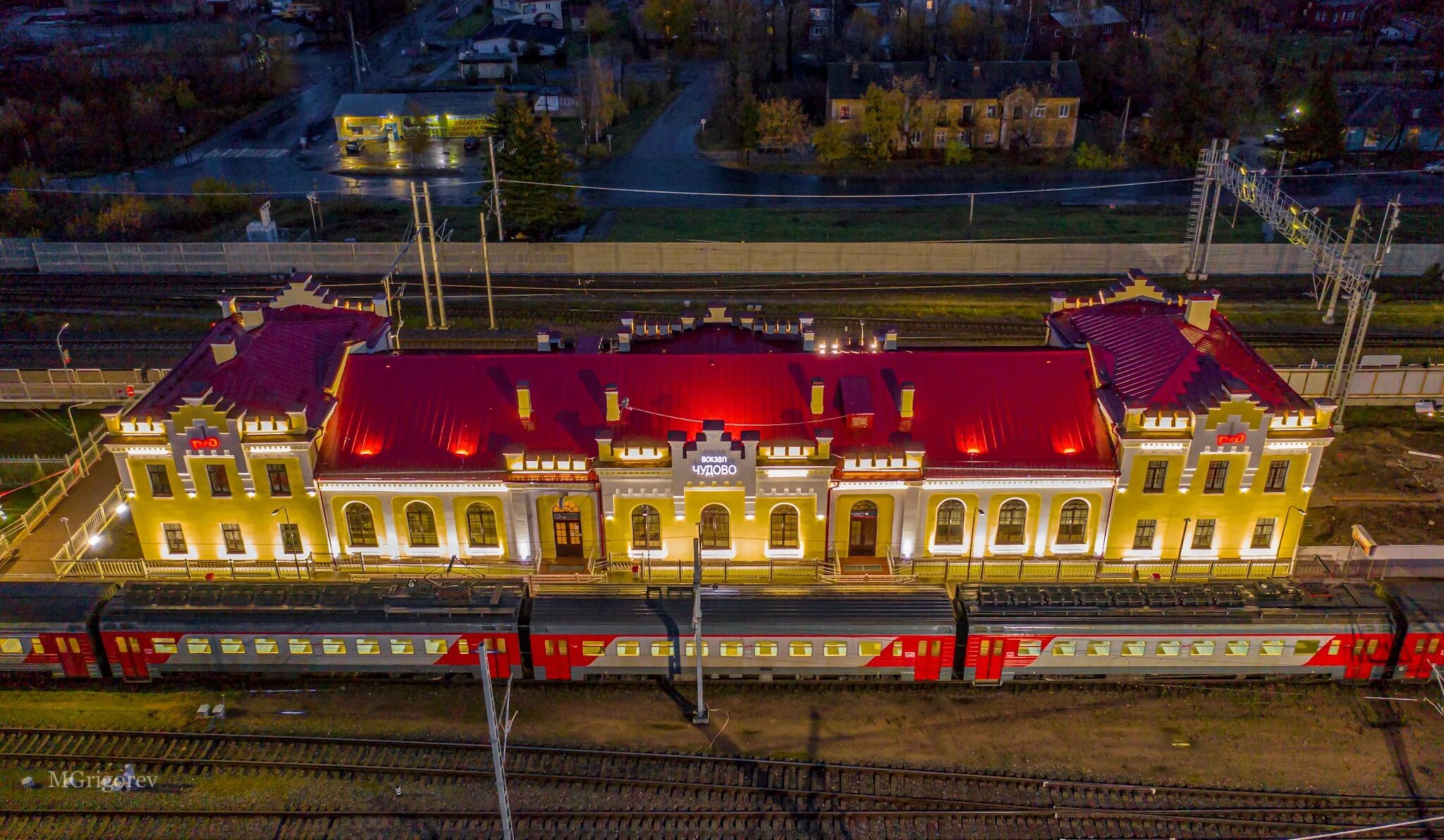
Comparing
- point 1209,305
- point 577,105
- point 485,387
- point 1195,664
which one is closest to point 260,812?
point 485,387

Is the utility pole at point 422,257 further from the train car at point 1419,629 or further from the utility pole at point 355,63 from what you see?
the utility pole at point 355,63

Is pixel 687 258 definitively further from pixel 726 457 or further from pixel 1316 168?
pixel 1316 168

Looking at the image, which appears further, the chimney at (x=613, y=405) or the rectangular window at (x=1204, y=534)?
the rectangular window at (x=1204, y=534)

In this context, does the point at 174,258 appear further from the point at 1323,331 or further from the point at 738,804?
the point at 1323,331

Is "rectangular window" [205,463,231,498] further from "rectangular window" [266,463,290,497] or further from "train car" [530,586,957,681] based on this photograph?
"train car" [530,586,957,681]

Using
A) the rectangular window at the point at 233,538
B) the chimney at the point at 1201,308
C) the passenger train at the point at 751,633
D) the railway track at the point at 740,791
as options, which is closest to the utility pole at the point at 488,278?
the rectangular window at the point at 233,538
